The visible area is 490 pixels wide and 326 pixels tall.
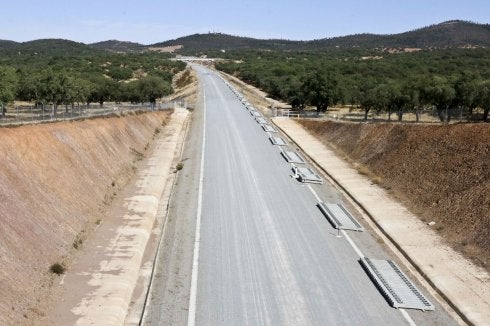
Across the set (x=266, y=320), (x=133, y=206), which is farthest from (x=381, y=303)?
(x=133, y=206)

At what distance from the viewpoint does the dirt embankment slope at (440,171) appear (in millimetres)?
27281

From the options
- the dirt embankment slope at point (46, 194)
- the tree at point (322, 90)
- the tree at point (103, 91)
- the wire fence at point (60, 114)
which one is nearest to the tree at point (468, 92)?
the tree at point (322, 90)

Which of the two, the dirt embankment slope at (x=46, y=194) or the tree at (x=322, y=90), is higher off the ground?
the tree at (x=322, y=90)

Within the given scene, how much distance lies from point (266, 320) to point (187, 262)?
19.1ft

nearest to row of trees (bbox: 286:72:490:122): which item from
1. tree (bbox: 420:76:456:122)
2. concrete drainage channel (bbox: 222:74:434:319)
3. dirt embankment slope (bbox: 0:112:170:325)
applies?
tree (bbox: 420:76:456:122)

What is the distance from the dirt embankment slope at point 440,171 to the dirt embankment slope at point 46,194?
59.9 ft

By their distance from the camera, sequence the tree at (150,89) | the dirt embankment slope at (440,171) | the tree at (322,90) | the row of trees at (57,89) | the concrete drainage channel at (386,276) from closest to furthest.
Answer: the concrete drainage channel at (386,276) → the dirt embankment slope at (440,171) → the row of trees at (57,89) → the tree at (322,90) → the tree at (150,89)

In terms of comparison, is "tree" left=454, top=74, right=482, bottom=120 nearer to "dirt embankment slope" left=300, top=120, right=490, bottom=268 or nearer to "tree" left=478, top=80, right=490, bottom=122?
"tree" left=478, top=80, right=490, bottom=122

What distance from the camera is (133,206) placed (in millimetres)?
31219

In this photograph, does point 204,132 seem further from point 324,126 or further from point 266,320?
point 266,320

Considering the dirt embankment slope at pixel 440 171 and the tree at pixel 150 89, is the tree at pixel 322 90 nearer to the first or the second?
the dirt embankment slope at pixel 440 171

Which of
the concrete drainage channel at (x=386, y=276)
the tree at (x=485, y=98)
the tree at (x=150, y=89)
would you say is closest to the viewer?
the concrete drainage channel at (x=386, y=276)

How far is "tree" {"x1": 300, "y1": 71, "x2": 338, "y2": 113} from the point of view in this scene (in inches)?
2953

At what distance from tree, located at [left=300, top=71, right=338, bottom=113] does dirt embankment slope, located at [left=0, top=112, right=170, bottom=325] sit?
3780 cm
